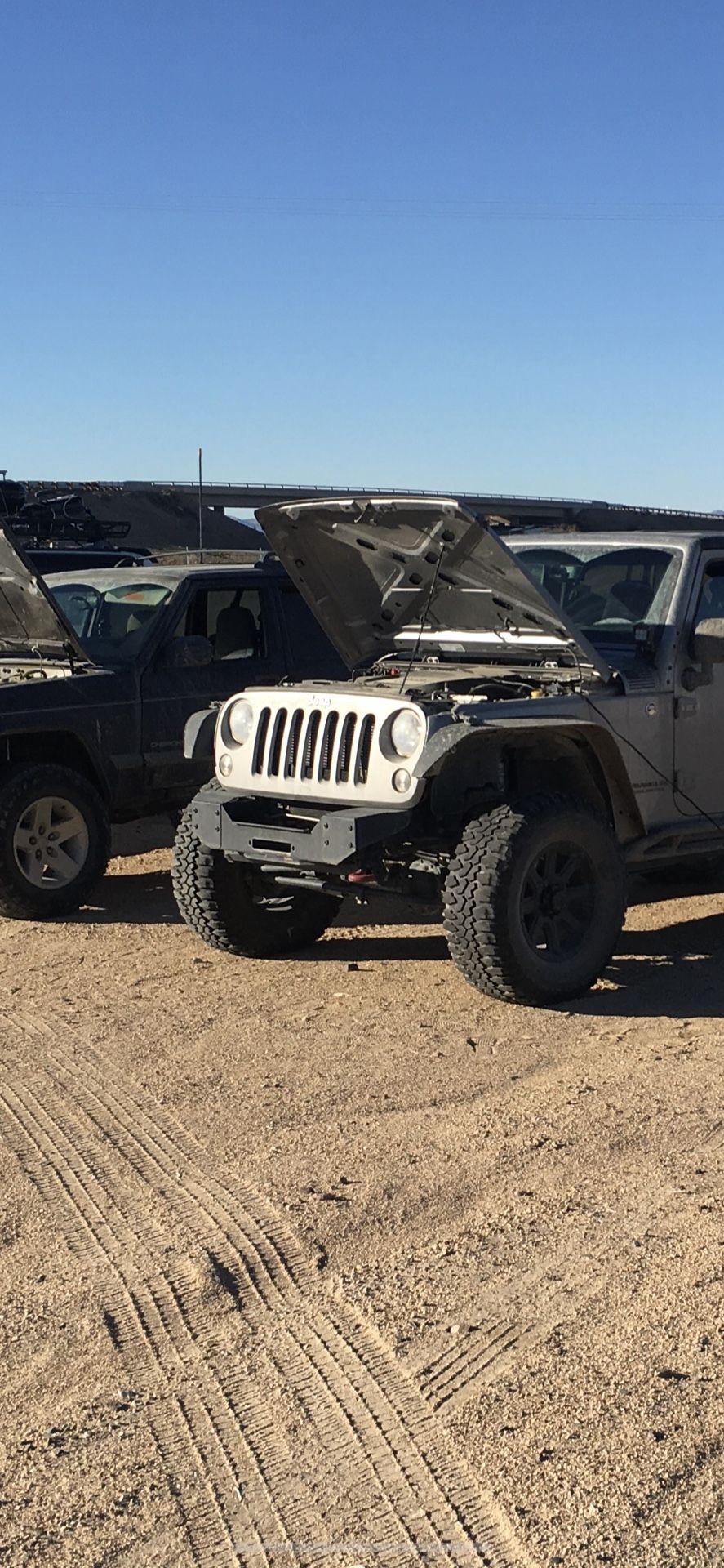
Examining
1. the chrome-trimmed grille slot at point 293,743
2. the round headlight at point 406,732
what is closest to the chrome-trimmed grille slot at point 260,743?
the chrome-trimmed grille slot at point 293,743

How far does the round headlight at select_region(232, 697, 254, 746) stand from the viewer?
722 cm

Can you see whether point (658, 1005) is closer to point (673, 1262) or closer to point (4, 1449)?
point (673, 1262)

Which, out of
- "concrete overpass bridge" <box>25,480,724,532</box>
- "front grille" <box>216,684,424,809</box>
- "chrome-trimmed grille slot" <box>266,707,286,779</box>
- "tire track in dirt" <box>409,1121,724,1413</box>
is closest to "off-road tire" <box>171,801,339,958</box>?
"front grille" <box>216,684,424,809</box>

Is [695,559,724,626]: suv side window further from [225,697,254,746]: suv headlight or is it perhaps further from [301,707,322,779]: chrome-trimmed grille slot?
[225,697,254,746]: suv headlight

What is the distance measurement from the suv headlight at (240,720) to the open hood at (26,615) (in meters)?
2.01

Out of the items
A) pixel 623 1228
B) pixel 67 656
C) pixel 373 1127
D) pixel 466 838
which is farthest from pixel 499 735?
pixel 67 656

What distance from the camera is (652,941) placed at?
820 centimetres

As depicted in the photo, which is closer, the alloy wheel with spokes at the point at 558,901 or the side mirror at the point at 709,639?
the alloy wheel with spokes at the point at 558,901

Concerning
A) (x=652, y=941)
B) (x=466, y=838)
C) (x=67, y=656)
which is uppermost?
(x=67, y=656)

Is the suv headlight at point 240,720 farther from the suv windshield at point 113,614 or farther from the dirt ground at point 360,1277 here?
the suv windshield at point 113,614

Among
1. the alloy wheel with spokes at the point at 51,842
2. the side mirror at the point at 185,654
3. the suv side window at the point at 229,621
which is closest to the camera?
the alloy wheel with spokes at the point at 51,842

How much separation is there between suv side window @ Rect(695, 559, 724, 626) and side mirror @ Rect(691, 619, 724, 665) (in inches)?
10.5

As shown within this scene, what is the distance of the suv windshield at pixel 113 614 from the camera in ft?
31.3

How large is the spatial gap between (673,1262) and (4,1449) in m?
1.77
